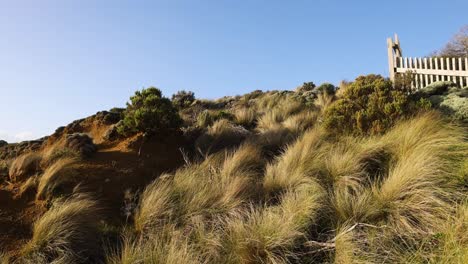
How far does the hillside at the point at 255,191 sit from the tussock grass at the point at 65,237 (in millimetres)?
16

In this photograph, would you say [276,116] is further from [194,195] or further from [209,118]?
[194,195]

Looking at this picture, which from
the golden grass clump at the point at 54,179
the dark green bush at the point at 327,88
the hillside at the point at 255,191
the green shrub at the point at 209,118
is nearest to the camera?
the hillside at the point at 255,191

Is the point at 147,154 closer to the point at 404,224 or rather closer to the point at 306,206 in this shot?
the point at 306,206

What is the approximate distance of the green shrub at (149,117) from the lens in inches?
356

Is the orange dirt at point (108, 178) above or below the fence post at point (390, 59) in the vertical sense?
below

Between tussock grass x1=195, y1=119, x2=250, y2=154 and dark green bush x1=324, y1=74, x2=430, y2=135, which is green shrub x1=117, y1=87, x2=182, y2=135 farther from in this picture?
dark green bush x1=324, y1=74, x2=430, y2=135

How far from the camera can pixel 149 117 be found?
9094 mm

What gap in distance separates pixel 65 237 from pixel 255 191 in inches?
105

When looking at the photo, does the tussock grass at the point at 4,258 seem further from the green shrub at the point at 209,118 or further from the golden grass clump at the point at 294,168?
the green shrub at the point at 209,118

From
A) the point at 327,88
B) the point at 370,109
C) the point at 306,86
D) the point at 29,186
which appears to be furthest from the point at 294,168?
the point at 306,86

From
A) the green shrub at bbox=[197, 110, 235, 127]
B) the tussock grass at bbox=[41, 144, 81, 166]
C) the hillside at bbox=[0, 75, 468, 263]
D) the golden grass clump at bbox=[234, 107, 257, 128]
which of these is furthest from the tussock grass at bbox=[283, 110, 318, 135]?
the tussock grass at bbox=[41, 144, 81, 166]

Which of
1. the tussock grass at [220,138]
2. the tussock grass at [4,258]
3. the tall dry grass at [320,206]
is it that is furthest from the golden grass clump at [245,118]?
the tussock grass at [4,258]

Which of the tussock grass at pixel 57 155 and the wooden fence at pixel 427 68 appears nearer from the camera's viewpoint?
the tussock grass at pixel 57 155

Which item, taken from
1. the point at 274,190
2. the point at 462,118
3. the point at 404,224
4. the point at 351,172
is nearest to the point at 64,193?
the point at 274,190
